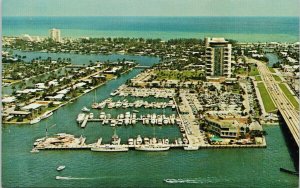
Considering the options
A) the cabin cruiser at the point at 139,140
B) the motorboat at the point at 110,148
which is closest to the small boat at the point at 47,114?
the motorboat at the point at 110,148

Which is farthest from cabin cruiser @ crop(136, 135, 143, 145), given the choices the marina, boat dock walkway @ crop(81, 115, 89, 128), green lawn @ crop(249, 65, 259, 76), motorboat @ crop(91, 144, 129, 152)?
green lawn @ crop(249, 65, 259, 76)

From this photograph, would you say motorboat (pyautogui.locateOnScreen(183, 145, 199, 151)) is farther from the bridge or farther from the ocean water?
the ocean water

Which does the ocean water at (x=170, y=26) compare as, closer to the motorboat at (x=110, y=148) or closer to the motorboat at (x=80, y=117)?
the motorboat at (x=80, y=117)

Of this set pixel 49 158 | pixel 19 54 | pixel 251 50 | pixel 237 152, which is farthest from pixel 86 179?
pixel 251 50

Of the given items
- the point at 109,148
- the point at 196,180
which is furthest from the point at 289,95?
the point at 109,148

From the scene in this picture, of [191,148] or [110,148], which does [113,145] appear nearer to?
[110,148]
